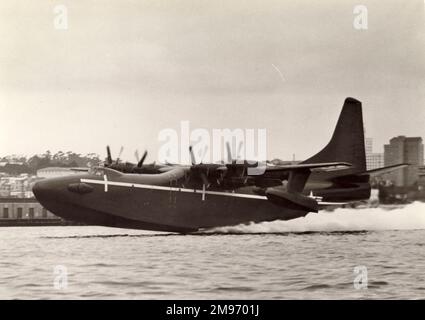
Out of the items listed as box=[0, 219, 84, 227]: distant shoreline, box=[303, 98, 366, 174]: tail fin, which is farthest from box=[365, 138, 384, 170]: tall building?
box=[0, 219, 84, 227]: distant shoreline

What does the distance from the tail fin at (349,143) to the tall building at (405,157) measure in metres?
1.83

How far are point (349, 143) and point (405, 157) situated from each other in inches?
169

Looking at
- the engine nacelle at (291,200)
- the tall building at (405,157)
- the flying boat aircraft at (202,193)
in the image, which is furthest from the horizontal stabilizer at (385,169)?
the engine nacelle at (291,200)

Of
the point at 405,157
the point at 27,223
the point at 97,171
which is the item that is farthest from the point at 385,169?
the point at 27,223

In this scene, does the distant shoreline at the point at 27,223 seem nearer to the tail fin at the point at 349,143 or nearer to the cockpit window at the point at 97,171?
the cockpit window at the point at 97,171

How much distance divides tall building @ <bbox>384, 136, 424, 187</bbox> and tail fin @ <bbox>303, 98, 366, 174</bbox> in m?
1.83

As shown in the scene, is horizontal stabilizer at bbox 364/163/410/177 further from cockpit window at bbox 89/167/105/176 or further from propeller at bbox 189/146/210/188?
cockpit window at bbox 89/167/105/176

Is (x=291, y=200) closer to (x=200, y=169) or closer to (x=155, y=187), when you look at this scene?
(x=200, y=169)

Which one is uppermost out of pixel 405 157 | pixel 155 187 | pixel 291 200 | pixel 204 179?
pixel 405 157

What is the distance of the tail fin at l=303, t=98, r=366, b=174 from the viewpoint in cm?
3294

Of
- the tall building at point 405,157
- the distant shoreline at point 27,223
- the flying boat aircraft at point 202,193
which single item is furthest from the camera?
the distant shoreline at point 27,223

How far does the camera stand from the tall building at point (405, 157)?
2596 centimetres

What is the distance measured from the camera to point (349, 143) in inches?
1310
